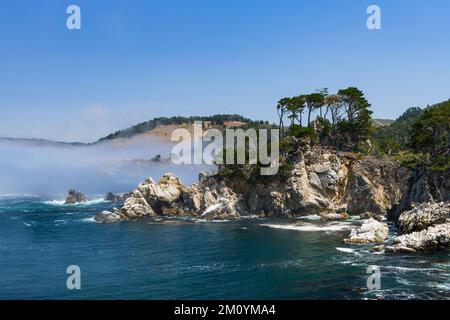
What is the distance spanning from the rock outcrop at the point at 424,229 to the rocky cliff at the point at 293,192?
24537 mm

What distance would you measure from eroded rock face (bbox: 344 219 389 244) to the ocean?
8.68 ft

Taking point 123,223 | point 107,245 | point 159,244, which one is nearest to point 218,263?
point 159,244

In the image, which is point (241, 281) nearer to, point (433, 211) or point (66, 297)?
point (66, 297)

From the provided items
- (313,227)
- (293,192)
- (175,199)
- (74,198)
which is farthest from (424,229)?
(74,198)

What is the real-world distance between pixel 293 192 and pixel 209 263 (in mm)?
41771

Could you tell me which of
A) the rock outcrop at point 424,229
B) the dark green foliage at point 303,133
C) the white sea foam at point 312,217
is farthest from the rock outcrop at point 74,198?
the rock outcrop at point 424,229

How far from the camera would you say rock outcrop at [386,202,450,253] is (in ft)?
186

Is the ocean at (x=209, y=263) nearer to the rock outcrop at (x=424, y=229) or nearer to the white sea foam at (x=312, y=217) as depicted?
the white sea foam at (x=312, y=217)

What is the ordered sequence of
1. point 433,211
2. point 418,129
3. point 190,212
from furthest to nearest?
point 190,212 → point 418,129 → point 433,211

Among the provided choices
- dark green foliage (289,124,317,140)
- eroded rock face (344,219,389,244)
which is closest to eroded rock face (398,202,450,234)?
eroded rock face (344,219,389,244)

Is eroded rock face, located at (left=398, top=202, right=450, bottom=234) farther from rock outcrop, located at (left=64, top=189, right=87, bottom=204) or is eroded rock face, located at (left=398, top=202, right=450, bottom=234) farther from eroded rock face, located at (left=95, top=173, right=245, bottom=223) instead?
rock outcrop, located at (left=64, top=189, right=87, bottom=204)
